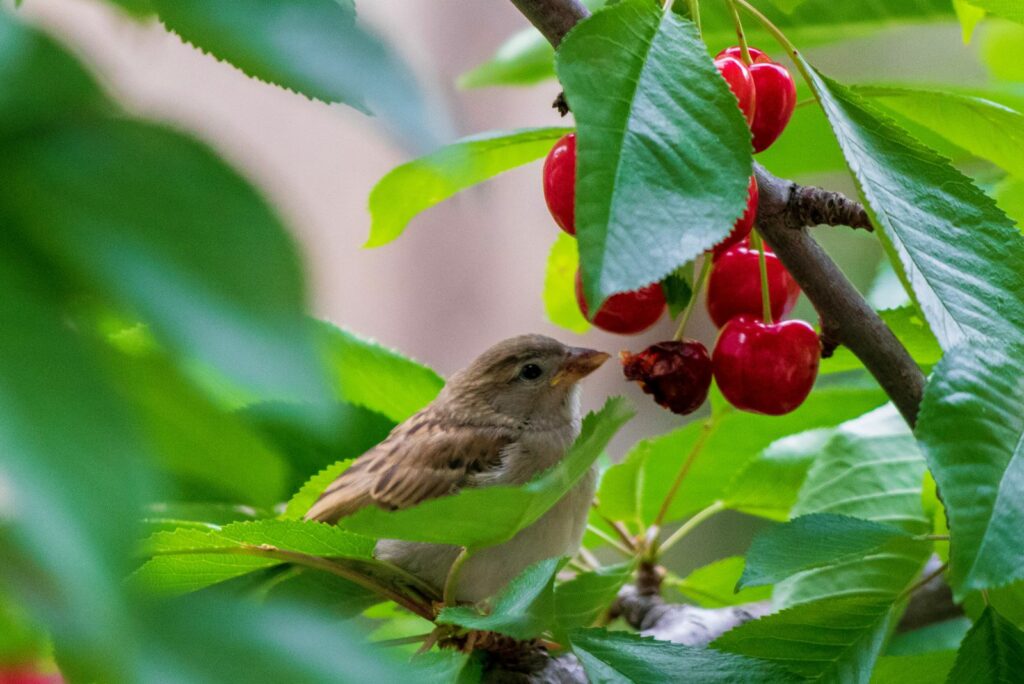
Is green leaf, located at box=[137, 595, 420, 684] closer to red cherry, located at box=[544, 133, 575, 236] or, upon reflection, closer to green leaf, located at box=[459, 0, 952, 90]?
red cherry, located at box=[544, 133, 575, 236]

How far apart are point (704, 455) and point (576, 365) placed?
0.46 meters

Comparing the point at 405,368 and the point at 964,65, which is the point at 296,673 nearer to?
the point at 405,368

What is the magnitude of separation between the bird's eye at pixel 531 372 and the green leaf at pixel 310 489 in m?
→ 0.67

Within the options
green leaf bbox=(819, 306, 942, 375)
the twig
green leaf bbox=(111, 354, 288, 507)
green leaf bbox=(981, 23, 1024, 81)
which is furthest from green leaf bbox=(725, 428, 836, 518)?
green leaf bbox=(111, 354, 288, 507)

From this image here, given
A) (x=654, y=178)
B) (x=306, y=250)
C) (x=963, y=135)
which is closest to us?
(x=306, y=250)

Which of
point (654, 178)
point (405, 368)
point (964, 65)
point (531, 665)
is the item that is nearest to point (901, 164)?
point (654, 178)

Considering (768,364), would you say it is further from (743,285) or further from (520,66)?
(520,66)

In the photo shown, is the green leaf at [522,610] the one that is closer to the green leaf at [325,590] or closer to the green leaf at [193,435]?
the green leaf at [325,590]

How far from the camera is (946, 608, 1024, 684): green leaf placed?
69 centimetres

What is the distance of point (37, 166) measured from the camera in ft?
0.76

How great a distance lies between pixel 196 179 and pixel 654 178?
1.11 feet

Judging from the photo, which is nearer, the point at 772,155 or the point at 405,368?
the point at 405,368

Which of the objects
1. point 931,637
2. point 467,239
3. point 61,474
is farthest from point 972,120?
point 467,239

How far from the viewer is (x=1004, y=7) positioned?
0.74 meters
